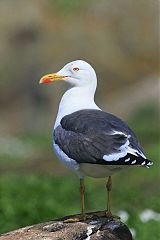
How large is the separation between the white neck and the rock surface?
120 cm

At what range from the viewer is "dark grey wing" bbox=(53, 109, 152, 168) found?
325 inches

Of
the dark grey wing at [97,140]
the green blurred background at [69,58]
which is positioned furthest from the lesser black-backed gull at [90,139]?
the green blurred background at [69,58]

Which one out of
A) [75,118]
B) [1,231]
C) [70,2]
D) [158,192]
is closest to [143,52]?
[70,2]

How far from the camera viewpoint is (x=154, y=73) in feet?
125

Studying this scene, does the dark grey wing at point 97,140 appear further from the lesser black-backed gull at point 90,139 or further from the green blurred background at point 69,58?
the green blurred background at point 69,58

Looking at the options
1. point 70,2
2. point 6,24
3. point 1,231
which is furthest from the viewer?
point 70,2

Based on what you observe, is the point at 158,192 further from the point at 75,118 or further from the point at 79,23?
the point at 79,23

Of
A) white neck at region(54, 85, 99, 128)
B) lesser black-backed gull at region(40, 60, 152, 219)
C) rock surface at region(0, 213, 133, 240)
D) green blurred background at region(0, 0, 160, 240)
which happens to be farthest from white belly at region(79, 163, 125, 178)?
green blurred background at region(0, 0, 160, 240)

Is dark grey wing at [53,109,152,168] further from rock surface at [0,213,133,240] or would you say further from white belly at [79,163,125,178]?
rock surface at [0,213,133,240]

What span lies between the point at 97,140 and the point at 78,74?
1.28 metres

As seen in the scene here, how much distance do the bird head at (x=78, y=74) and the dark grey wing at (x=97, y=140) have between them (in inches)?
22.3

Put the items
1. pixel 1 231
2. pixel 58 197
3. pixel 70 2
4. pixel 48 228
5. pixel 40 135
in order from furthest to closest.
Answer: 1. pixel 70 2
2. pixel 40 135
3. pixel 58 197
4. pixel 1 231
5. pixel 48 228

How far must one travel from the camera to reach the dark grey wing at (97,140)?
27.1 ft

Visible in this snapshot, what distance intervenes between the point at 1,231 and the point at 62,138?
3.71 meters
